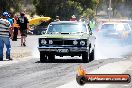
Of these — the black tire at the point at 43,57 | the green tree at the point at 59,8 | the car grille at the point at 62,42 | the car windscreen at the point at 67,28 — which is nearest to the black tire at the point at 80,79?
the car grille at the point at 62,42

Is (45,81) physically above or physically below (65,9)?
below

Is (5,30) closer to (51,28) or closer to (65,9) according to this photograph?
(51,28)

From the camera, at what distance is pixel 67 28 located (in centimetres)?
1991

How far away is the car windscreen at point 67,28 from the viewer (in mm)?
19781

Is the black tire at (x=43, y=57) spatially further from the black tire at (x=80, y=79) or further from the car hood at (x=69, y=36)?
the black tire at (x=80, y=79)

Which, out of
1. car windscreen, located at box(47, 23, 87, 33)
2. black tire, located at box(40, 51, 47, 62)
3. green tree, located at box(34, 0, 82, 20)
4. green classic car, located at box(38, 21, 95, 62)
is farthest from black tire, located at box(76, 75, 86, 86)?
green tree, located at box(34, 0, 82, 20)

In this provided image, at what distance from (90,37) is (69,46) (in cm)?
126

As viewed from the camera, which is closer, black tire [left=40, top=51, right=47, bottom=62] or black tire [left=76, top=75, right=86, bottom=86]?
black tire [left=76, top=75, right=86, bottom=86]

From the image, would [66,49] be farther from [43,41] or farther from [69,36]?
[43,41]

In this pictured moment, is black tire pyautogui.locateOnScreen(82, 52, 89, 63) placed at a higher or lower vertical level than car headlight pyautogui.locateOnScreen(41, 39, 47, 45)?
lower

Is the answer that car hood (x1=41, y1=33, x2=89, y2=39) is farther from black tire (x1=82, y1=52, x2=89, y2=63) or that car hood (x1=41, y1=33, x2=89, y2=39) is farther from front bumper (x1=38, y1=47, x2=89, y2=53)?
black tire (x1=82, y1=52, x2=89, y2=63)

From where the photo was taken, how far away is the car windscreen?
19.8 m

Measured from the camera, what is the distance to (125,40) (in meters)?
30.2

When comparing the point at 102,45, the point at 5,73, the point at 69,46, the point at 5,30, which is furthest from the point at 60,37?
the point at 102,45
